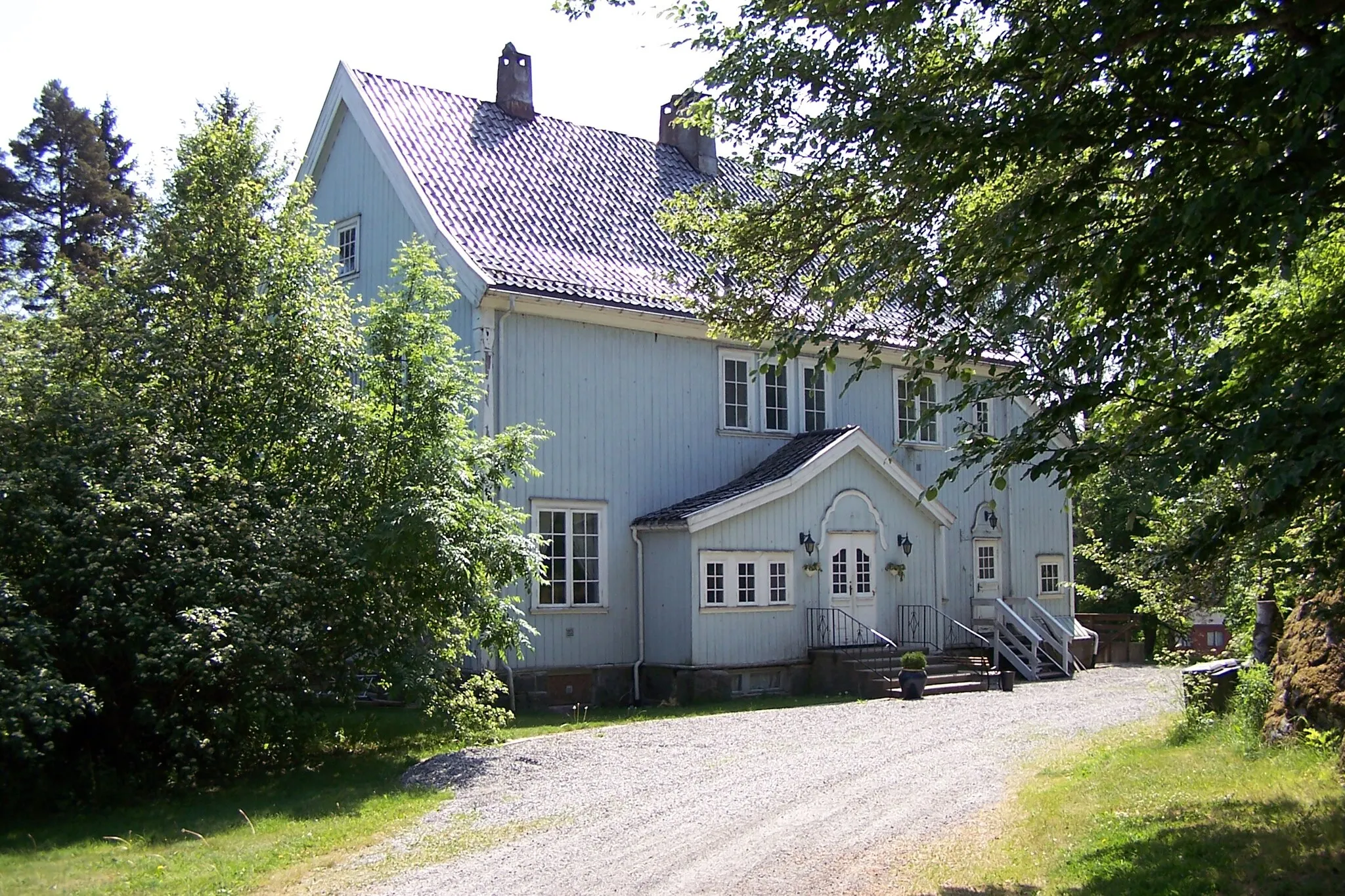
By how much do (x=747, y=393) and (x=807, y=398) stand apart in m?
1.44

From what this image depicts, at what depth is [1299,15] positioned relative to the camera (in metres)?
7.11

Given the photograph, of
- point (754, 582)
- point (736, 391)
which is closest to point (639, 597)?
point (754, 582)

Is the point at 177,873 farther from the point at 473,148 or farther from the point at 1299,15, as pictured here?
the point at 473,148

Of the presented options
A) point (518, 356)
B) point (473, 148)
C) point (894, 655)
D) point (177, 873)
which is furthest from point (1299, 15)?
point (473, 148)

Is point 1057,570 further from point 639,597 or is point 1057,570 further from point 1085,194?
point 1085,194

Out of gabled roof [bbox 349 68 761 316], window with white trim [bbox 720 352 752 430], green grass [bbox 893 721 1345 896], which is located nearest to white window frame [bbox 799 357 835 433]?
window with white trim [bbox 720 352 752 430]

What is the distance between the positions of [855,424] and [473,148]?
328 inches

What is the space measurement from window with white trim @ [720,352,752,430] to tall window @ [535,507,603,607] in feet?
11.1

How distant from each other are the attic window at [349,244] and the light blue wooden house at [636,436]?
0.05m

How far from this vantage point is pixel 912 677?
1877 centimetres

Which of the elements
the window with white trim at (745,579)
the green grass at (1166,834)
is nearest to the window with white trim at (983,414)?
the window with white trim at (745,579)

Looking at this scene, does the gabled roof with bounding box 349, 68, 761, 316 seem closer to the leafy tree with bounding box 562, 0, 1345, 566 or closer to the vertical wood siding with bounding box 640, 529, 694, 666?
the vertical wood siding with bounding box 640, 529, 694, 666

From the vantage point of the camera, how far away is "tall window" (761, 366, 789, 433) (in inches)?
870

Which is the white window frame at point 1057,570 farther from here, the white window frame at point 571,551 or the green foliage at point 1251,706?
the green foliage at point 1251,706
